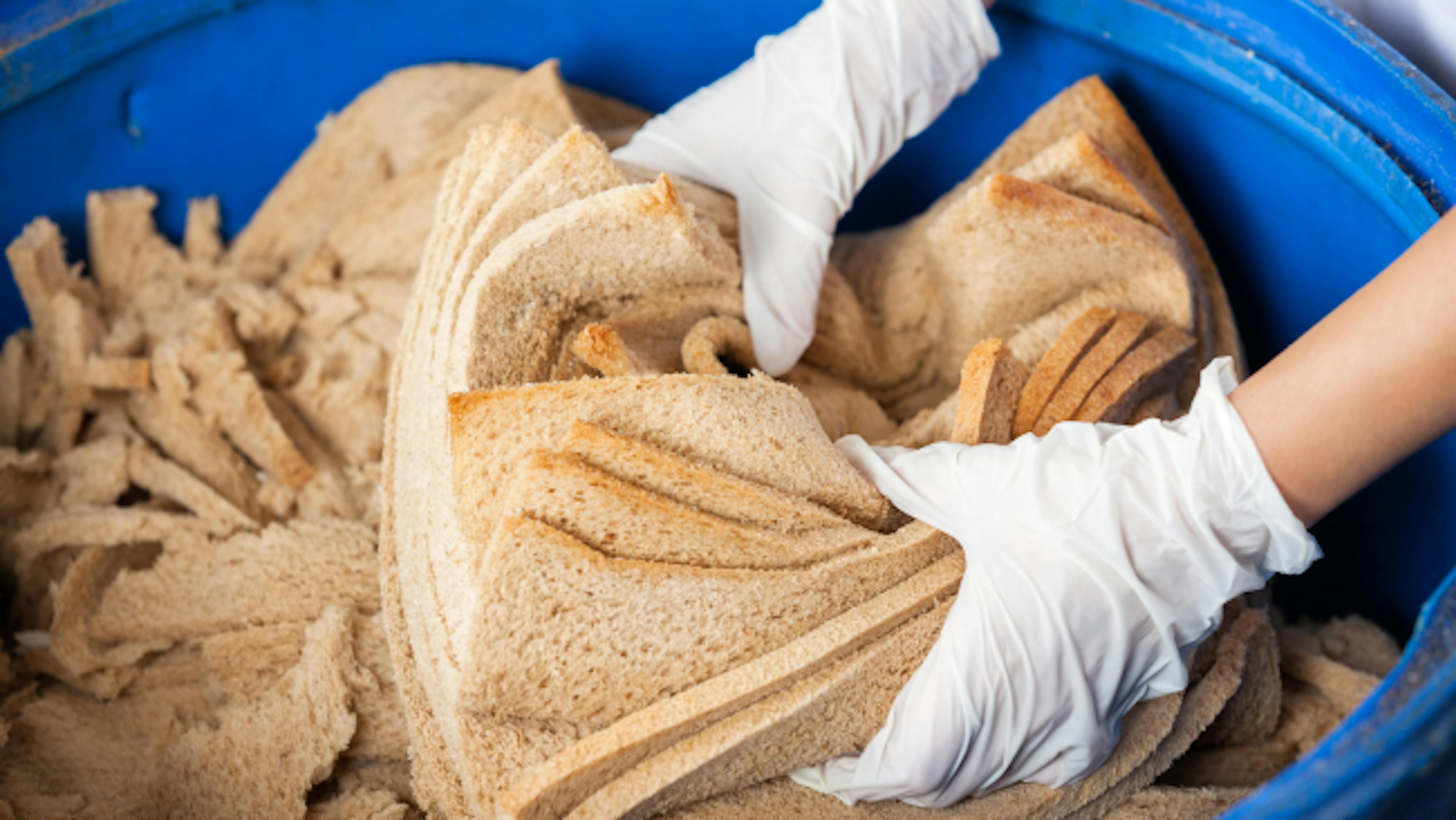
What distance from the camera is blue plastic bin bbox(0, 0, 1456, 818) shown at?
4.24 feet

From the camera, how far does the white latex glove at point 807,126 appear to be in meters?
1.52

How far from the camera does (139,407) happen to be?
1.77m

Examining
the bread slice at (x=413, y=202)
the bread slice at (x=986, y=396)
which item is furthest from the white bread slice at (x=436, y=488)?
the bread slice at (x=986, y=396)

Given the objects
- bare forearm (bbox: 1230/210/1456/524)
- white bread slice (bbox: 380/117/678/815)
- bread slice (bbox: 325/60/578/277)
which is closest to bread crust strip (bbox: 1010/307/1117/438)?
bare forearm (bbox: 1230/210/1456/524)

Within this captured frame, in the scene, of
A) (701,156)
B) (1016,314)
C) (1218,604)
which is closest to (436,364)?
(701,156)

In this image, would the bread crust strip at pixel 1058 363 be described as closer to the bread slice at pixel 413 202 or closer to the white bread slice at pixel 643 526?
the white bread slice at pixel 643 526

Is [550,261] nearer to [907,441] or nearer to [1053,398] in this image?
[907,441]

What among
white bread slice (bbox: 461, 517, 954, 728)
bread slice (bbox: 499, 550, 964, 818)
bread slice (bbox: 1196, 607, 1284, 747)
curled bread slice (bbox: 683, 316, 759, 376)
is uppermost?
curled bread slice (bbox: 683, 316, 759, 376)

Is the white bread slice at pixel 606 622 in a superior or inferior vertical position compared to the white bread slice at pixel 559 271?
inferior

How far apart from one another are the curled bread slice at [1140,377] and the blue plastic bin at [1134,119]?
0.97ft

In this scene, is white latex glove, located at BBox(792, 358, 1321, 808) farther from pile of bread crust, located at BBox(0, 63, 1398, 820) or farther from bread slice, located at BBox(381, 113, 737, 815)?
bread slice, located at BBox(381, 113, 737, 815)

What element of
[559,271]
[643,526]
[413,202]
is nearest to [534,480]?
[643,526]

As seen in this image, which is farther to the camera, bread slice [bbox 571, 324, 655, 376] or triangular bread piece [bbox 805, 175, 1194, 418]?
triangular bread piece [bbox 805, 175, 1194, 418]

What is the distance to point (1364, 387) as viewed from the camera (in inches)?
41.8
